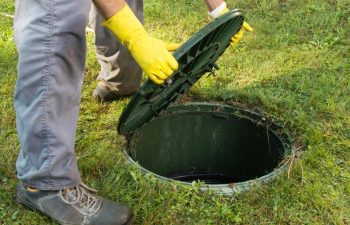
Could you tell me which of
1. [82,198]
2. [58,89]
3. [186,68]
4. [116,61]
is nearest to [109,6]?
[58,89]

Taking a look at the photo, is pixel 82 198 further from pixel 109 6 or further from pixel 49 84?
pixel 109 6

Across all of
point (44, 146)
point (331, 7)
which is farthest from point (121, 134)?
point (331, 7)

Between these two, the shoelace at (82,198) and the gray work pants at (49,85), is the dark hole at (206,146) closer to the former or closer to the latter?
the shoelace at (82,198)

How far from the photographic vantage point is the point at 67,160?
203cm

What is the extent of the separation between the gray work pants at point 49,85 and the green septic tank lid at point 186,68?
35cm

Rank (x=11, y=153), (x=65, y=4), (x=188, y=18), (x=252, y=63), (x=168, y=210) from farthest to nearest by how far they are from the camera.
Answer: (x=188, y=18) < (x=252, y=63) < (x=11, y=153) < (x=168, y=210) < (x=65, y=4)

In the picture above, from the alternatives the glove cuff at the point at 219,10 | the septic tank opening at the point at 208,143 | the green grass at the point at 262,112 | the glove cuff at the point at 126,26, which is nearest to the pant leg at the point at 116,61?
the green grass at the point at 262,112

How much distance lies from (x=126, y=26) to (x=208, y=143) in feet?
4.38

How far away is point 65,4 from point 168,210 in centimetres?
94

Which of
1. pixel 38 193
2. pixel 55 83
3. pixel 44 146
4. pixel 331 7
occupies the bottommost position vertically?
pixel 331 7

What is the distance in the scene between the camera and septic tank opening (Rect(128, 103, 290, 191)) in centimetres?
290

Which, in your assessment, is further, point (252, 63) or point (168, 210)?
point (252, 63)

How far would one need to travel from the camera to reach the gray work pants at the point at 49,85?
187 cm

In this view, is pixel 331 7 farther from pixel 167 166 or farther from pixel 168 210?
pixel 168 210
